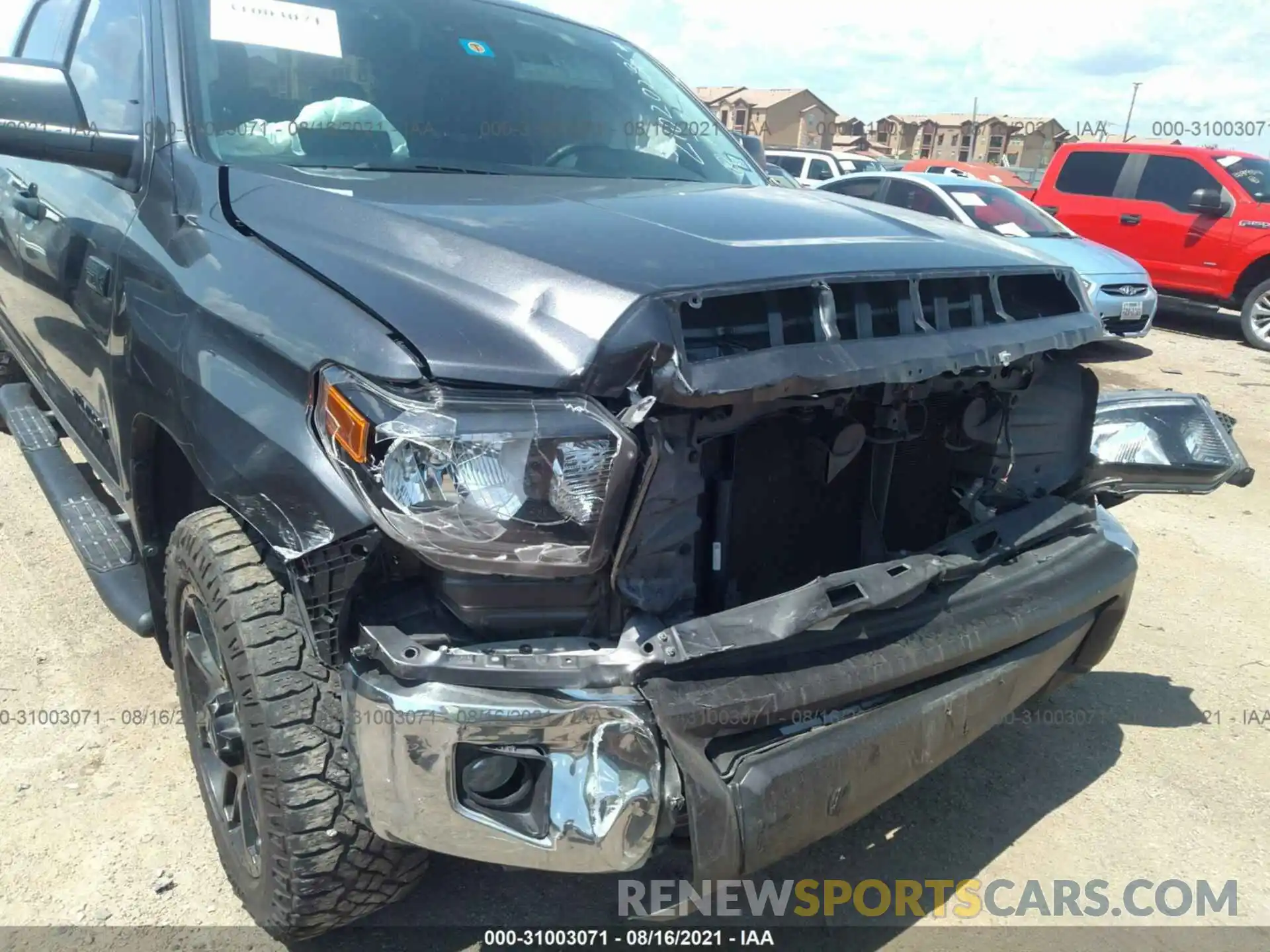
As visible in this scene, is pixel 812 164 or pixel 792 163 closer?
pixel 812 164

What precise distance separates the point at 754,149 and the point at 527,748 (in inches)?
115

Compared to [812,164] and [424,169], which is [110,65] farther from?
[812,164]

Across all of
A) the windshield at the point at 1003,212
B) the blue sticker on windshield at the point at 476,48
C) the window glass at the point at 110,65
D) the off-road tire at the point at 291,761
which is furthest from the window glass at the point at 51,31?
the windshield at the point at 1003,212

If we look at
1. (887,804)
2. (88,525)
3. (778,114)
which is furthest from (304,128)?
(778,114)

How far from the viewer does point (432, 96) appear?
8.90ft

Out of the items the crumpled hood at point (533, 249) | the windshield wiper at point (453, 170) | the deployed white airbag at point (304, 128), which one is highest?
the deployed white airbag at point (304, 128)

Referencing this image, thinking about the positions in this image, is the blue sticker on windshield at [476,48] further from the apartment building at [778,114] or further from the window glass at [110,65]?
the apartment building at [778,114]

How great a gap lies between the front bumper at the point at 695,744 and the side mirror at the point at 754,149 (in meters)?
2.29

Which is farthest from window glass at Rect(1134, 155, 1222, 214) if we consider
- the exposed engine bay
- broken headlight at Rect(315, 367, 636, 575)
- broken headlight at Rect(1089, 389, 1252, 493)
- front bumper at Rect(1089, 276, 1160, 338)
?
broken headlight at Rect(315, 367, 636, 575)

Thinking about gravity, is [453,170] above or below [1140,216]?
above

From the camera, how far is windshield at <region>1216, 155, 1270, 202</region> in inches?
400

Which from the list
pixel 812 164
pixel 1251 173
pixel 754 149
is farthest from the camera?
pixel 812 164

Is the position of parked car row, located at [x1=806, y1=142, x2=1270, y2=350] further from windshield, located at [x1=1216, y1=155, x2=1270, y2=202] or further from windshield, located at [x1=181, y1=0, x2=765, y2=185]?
windshield, located at [x1=181, y1=0, x2=765, y2=185]

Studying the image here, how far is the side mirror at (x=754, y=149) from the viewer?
3.66m
